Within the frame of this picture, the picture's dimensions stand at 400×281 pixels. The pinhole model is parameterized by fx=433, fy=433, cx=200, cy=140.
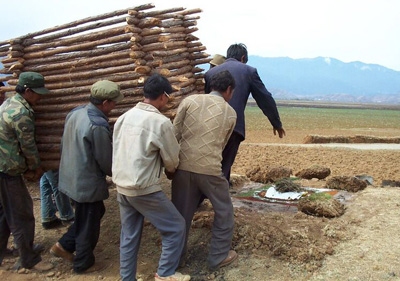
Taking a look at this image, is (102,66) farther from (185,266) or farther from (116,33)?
(185,266)

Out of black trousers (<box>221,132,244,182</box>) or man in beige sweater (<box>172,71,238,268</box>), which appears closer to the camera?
man in beige sweater (<box>172,71,238,268</box>)

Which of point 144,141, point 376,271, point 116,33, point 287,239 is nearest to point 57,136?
point 116,33

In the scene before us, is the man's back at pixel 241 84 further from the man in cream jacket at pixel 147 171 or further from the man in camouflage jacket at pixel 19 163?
the man in camouflage jacket at pixel 19 163

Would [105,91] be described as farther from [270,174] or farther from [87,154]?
[270,174]

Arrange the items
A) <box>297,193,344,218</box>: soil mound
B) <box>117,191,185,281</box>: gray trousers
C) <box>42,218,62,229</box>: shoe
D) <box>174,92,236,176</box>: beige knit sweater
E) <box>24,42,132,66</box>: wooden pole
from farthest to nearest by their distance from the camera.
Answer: <box>42,218,62,229</box>: shoe
<box>297,193,344,218</box>: soil mound
<box>24,42,132,66</box>: wooden pole
<box>174,92,236,176</box>: beige knit sweater
<box>117,191,185,281</box>: gray trousers

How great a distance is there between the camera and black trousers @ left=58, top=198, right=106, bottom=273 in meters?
4.20

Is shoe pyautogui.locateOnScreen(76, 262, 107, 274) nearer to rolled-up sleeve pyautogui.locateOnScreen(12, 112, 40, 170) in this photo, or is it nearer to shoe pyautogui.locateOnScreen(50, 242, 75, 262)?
shoe pyautogui.locateOnScreen(50, 242, 75, 262)

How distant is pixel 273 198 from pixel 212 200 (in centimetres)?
220

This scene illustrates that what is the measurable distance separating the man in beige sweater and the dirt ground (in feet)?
1.35

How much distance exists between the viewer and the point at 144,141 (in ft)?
11.5

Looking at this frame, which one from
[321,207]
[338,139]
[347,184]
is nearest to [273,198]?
[321,207]

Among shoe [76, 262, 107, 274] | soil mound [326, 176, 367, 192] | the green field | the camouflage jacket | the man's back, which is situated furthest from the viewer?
the green field

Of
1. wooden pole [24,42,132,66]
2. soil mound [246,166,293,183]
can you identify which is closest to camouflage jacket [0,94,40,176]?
wooden pole [24,42,132,66]

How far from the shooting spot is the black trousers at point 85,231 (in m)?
4.20
